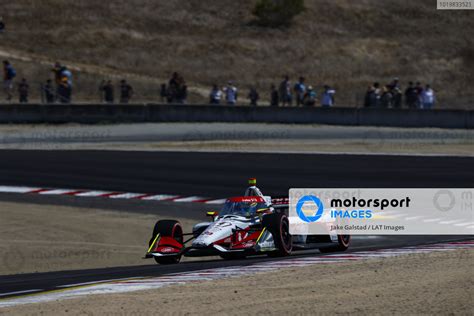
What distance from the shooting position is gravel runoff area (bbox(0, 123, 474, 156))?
35312mm

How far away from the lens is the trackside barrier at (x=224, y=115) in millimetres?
39688

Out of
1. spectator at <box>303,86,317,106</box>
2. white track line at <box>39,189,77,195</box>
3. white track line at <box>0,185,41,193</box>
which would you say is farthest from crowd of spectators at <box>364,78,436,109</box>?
white track line at <box>0,185,41,193</box>

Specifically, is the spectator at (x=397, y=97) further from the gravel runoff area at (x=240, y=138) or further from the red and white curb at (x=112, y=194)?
the red and white curb at (x=112, y=194)

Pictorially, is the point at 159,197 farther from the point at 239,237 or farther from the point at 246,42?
the point at 246,42

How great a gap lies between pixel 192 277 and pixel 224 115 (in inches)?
1132

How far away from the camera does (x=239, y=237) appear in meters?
15.8

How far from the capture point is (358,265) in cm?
1352

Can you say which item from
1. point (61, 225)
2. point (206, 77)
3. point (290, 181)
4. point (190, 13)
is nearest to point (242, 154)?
point (290, 181)

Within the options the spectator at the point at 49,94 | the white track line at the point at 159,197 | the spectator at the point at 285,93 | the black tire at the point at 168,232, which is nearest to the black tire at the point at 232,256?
the black tire at the point at 168,232

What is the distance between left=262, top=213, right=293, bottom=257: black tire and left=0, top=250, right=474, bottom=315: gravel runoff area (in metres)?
2.58

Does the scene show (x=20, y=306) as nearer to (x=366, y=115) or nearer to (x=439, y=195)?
(x=439, y=195)

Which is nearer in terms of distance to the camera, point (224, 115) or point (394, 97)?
point (224, 115)

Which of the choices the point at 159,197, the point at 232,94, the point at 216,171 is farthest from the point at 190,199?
the point at 232,94

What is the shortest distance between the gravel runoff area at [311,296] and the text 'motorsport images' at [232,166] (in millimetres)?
42
